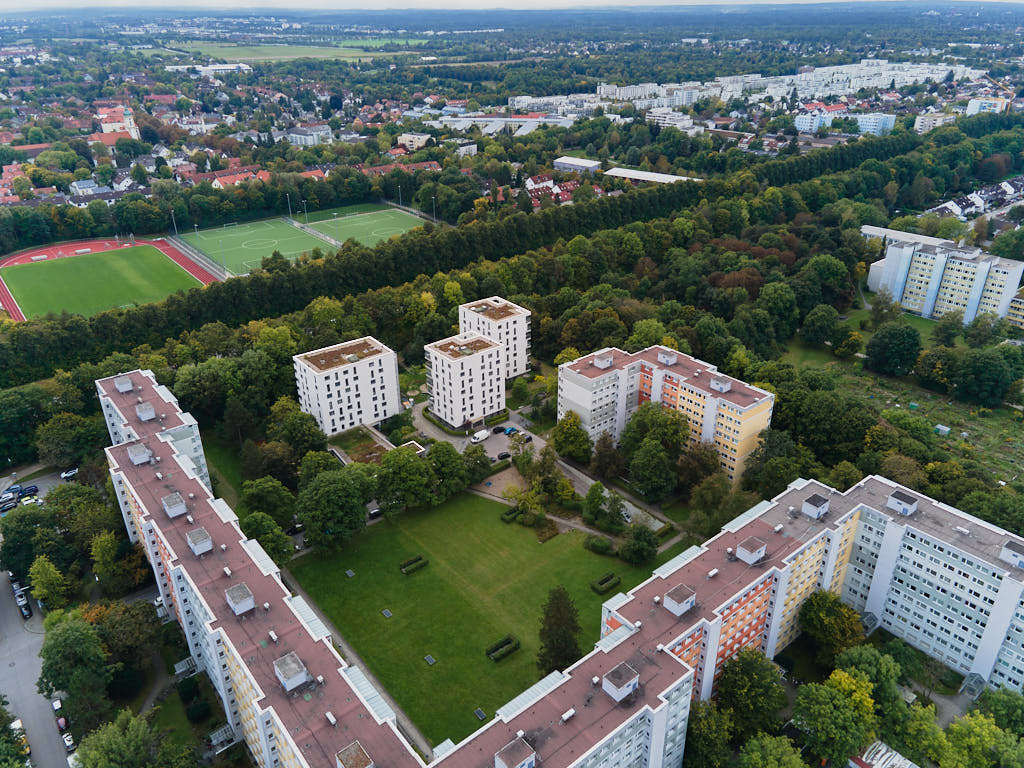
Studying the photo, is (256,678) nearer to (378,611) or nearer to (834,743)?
(378,611)

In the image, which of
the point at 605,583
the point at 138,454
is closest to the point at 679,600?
the point at 605,583

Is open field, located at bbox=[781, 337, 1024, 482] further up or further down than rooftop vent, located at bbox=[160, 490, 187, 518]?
further down

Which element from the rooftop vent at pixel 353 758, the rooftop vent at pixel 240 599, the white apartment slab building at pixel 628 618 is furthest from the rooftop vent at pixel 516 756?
the rooftop vent at pixel 240 599

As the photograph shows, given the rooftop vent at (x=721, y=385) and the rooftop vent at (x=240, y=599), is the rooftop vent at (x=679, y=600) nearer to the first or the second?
the rooftop vent at (x=240, y=599)

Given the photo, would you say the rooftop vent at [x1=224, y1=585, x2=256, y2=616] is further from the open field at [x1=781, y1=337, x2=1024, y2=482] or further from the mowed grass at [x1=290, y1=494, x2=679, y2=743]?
the open field at [x1=781, y1=337, x2=1024, y2=482]


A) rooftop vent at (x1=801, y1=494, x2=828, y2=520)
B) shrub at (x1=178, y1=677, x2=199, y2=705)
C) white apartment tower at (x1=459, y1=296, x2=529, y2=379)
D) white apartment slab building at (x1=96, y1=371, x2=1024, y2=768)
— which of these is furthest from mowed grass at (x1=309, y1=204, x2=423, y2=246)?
rooftop vent at (x1=801, y1=494, x2=828, y2=520)

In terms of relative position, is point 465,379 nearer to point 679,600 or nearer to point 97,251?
point 679,600

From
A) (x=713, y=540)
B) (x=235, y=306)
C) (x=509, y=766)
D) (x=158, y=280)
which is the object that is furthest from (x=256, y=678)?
(x=158, y=280)
